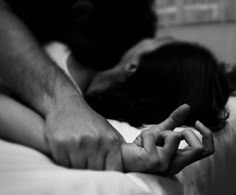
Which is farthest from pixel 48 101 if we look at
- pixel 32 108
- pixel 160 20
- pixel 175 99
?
pixel 160 20

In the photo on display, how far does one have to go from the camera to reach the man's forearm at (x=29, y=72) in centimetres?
70

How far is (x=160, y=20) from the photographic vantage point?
1948 mm

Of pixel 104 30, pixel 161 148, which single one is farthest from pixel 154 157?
pixel 104 30

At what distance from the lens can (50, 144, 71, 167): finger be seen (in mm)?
580

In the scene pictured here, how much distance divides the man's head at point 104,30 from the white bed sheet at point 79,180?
0.64m

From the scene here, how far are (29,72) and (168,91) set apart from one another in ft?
1.10

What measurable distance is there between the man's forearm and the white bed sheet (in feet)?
0.39

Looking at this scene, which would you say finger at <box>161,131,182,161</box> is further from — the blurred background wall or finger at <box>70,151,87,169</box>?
the blurred background wall

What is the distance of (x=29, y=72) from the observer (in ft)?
2.49

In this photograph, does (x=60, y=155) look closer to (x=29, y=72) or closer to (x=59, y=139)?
(x=59, y=139)

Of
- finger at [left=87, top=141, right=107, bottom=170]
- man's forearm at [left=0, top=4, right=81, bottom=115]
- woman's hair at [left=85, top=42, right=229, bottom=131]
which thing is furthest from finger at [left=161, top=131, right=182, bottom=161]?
woman's hair at [left=85, top=42, right=229, bottom=131]

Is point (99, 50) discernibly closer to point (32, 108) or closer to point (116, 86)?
point (116, 86)

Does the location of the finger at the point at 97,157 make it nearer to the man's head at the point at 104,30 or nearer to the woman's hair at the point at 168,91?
the woman's hair at the point at 168,91

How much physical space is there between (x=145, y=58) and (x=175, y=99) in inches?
6.2
